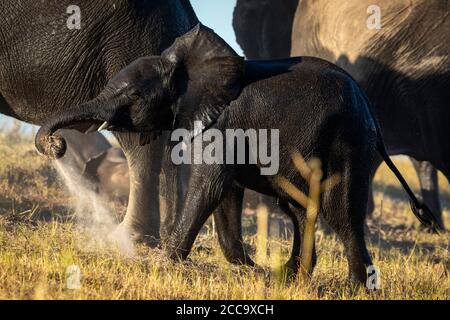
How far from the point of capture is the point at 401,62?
8.80 metres

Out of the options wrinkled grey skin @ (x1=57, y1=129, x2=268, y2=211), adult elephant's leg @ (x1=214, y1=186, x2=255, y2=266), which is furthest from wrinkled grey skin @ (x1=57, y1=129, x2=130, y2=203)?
adult elephant's leg @ (x1=214, y1=186, x2=255, y2=266)

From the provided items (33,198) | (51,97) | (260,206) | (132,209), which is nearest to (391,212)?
(260,206)

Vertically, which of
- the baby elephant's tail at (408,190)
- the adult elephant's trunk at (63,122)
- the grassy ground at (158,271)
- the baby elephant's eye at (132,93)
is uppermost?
the baby elephant's eye at (132,93)

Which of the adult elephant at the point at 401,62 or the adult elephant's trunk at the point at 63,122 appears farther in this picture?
the adult elephant at the point at 401,62

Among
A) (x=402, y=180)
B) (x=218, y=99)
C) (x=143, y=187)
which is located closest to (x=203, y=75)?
(x=218, y=99)

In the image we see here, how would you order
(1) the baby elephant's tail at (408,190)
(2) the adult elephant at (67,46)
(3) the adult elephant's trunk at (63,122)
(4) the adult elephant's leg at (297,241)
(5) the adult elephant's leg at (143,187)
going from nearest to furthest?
(3) the adult elephant's trunk at (63,122) → (4) the adult elephant's leg at (297,241) → (1) the baby elephant's tail at (408,190) → (2) the adult elephant at (67,46) → (5) the adult elephant's leg at (143,187)

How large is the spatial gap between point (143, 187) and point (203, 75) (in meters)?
1.48

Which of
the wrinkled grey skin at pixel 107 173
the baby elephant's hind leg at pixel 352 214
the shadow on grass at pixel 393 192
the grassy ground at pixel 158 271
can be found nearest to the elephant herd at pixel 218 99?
the baby elephant's hind leg at pixel 352 214

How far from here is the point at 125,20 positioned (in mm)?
6680

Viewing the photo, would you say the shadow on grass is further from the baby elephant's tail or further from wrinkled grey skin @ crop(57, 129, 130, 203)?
the baby elephant's tail

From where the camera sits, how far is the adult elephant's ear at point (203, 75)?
577 centimetres

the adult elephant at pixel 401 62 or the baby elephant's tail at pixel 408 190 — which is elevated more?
the adult elephant at pixel 401 62

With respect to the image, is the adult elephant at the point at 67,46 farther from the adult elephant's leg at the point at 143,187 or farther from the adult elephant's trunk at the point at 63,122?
the adult elephant's trunk at the point at 63,122

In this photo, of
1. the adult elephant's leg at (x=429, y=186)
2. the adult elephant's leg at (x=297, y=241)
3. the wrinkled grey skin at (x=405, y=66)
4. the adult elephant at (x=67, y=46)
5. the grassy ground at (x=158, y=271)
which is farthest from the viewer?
the adult elephant's leg at (x=429, y=186)
